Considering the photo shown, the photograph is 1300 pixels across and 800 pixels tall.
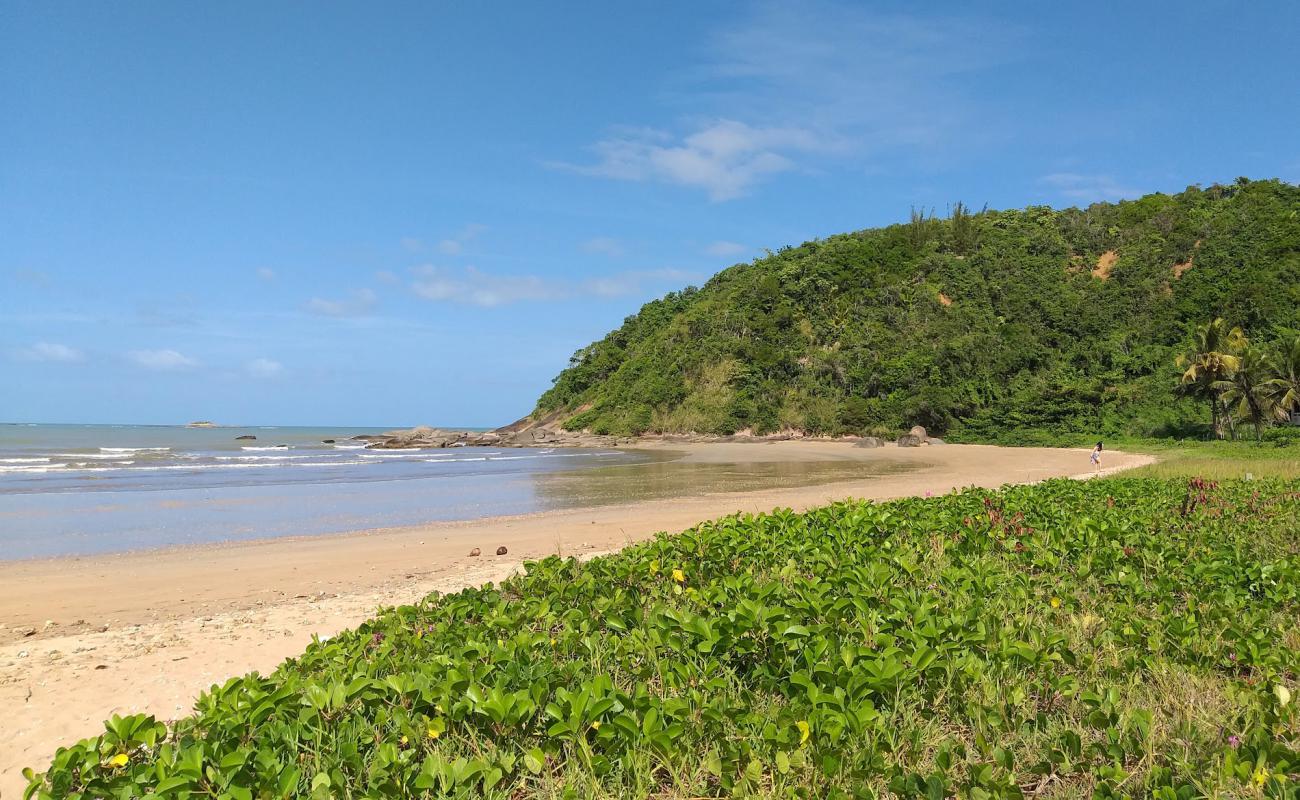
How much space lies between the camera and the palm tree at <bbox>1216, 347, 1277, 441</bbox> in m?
32.6

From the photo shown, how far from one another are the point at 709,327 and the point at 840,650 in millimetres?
66077

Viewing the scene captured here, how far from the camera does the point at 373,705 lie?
9.85 ft

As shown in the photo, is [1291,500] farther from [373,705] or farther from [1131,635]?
[373,705]

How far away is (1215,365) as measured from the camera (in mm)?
33375

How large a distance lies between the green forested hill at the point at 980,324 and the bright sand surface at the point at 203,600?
38.0 m

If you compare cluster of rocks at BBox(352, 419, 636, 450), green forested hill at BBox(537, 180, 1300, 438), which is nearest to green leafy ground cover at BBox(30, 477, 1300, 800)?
green forested hill at BBox(537, 180, 1300, 438)

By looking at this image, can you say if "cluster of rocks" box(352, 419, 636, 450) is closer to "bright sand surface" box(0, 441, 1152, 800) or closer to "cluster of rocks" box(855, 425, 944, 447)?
"cluster of rocks" box(855, 425, 944, 447)

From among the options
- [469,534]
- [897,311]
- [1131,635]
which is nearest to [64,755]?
[1131,635]

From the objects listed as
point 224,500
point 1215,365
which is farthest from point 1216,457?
point 224,500

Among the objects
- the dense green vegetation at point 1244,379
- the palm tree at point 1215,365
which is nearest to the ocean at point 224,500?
the palm tree at point 1215,365

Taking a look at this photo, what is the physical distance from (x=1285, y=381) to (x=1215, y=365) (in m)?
2.54

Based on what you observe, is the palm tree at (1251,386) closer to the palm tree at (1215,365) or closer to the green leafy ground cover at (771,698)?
the palm tree at (1215,365)

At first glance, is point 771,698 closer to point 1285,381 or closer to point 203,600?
point 203,600

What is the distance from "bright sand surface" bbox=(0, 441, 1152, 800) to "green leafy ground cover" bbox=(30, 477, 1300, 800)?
220cm
